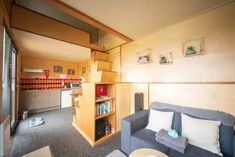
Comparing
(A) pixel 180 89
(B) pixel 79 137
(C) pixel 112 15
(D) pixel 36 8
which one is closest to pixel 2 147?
(B) pixel 79 137

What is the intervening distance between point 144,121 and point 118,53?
208cm

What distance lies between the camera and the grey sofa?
1.33 m

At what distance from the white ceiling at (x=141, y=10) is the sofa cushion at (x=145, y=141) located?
201 cm

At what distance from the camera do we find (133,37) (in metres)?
2.69

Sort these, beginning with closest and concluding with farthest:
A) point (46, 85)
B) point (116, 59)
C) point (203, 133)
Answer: point (203, 133), point (116, 59), point (46, 85)

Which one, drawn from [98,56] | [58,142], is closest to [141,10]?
[98,56]

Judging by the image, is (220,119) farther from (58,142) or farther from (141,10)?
(58,142)

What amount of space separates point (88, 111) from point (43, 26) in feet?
6.75

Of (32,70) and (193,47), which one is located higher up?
(193,47)

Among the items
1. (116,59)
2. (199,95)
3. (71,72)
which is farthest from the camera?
(71,72)

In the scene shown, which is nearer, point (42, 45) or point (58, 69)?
point (42, 45)

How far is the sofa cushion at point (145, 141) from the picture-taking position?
146 centimetres

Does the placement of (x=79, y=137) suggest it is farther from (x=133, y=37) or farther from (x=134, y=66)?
(x=133, y=37)

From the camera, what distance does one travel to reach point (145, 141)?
1.57m
